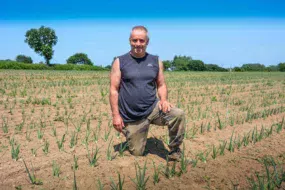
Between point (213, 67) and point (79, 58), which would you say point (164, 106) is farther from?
point (79, 58)

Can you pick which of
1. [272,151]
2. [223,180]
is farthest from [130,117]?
[272,151]

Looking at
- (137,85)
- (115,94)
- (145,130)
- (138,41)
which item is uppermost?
(138,41)

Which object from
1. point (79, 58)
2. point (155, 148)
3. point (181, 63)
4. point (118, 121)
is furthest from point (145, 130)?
point (79, 58)

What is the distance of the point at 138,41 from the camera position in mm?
3568

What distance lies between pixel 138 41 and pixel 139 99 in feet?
2.62

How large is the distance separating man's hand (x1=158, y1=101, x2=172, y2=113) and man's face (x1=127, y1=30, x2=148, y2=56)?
766mm

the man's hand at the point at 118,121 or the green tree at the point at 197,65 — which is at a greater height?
the green tree at the point at 197,65

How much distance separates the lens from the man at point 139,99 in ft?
11.9

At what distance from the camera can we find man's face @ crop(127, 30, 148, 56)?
3549mm

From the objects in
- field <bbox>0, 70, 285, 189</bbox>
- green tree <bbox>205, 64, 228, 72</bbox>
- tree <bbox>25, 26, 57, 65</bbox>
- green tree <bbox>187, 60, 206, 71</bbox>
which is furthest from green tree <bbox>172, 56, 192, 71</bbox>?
field <bbox>0, 70, 285, 189</bbox>

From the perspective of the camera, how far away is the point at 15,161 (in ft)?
11.8

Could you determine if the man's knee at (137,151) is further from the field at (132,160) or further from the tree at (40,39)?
the tree at (40,39)

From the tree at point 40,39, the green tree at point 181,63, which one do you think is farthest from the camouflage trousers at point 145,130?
the green tree at point 181,63

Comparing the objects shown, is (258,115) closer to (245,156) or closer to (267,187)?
(245,156)
